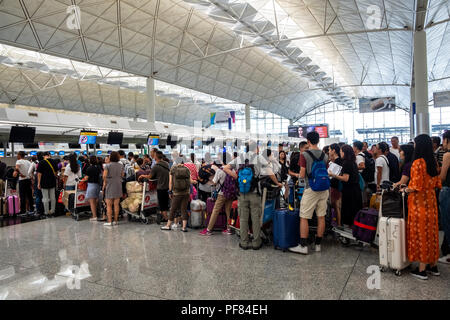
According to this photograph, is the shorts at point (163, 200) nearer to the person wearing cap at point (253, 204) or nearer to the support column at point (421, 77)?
the person wearing cap at point (253, 204)

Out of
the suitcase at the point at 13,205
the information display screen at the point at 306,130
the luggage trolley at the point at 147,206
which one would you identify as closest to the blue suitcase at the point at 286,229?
the luggage trolley at the point at 147,206

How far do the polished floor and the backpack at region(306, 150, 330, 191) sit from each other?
1.05m

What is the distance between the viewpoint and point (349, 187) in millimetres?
5023

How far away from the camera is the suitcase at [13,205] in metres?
8.30

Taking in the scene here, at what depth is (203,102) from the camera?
35344mm

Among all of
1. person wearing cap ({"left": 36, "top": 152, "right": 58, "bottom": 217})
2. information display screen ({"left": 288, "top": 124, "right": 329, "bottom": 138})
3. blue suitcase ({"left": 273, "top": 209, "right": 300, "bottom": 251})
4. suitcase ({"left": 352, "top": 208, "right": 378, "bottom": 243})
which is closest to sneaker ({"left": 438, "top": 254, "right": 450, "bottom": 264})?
suitcase ({"left": 352, "top": 208, "right": 378, "bottom": 243})

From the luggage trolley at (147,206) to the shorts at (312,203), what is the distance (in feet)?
12.5

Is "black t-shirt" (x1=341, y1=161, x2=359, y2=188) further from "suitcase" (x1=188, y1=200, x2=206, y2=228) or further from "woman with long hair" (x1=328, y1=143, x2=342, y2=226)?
"suitcase" (x1=188, y1=200, x2=206, y2=228)

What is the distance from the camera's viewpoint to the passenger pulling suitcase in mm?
3596

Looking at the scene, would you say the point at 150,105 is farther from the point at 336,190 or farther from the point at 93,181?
the point at 336,190

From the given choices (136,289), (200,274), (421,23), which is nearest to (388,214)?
(200,274)

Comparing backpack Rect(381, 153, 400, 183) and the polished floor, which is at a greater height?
backpack Rect(381, 153, 400, 183)
